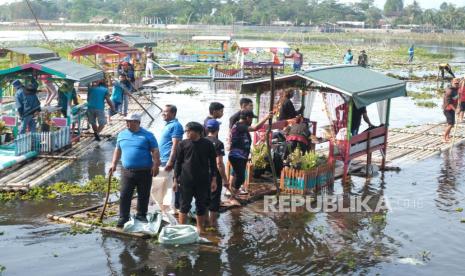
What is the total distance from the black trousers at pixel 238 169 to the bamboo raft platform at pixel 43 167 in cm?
368

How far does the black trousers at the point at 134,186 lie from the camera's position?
370 inches

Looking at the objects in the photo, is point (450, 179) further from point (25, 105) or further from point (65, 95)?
point (25, 105)

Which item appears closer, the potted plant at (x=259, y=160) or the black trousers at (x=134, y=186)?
the black trousers at (x=134, y=186)

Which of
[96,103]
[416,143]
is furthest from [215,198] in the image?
[416,143]

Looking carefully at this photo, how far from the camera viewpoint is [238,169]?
11289 mm

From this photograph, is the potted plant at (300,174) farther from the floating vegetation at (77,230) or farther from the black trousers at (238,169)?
the floating vegetation at (77,230)

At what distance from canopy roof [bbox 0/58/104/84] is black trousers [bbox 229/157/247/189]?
211 inches

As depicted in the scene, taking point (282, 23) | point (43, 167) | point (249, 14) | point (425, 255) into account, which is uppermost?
point (249, 14)

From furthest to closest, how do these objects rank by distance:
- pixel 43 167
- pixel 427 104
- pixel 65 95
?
1. pixel 427 104
2. pixel 65 95
3. pixel 43 167

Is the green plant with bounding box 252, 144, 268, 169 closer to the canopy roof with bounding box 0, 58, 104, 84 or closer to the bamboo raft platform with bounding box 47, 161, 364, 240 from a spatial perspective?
the bamboo raft platform with bounding box 47, 161, 364, 240

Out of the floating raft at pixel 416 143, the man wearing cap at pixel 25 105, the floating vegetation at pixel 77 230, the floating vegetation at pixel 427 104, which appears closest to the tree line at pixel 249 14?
the floating vegetation at pixel 427 104

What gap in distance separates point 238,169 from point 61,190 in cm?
337

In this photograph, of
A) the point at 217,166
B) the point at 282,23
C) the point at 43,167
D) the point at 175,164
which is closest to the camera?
the point at 175,164

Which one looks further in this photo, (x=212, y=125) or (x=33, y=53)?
(x=33, y=53)
